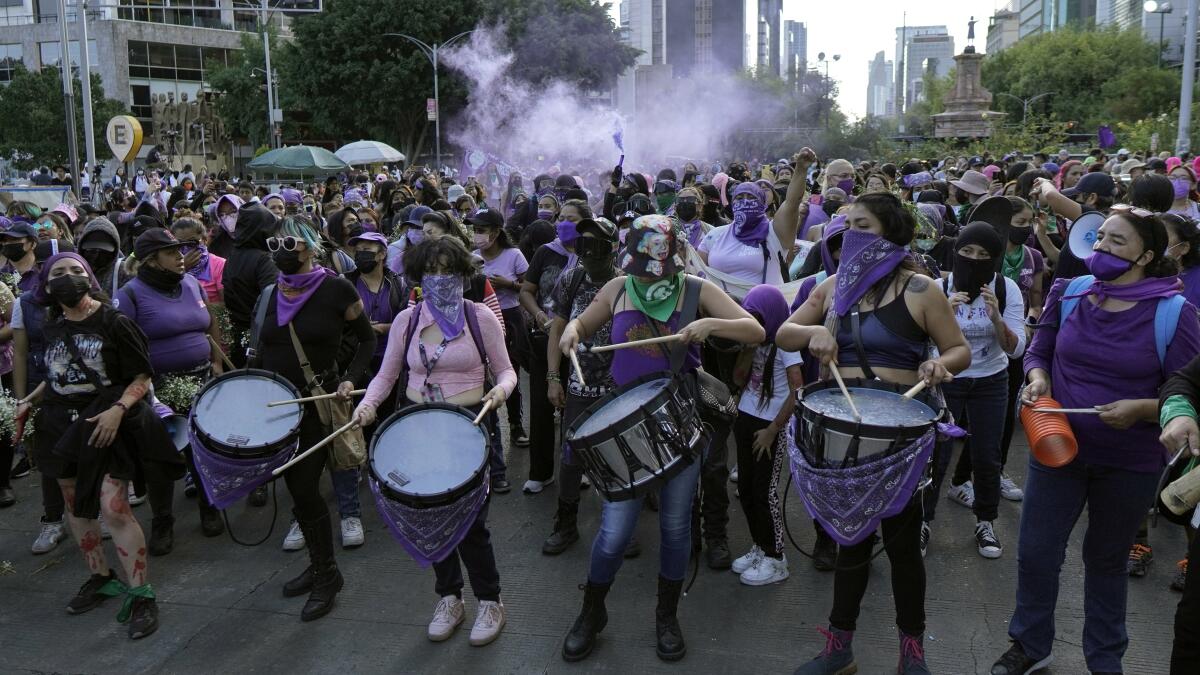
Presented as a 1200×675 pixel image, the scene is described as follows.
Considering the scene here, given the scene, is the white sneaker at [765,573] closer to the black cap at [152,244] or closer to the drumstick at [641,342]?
the drumstick at [641,342]

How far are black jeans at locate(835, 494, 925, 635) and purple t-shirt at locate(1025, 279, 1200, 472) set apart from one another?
2.48ft

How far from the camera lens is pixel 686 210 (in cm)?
808

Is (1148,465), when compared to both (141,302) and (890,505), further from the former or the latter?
(141,302)

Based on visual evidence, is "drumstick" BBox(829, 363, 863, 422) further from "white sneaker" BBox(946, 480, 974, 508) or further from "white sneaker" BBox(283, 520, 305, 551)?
"white sneaker" BBox(283, 520, 305, 551)

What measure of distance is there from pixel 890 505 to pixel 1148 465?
42.2 inches

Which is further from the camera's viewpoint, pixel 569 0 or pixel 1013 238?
pixel 569 0

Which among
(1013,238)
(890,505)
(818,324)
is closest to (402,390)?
(818,324)

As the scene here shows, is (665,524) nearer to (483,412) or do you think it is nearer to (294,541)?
(483,412)

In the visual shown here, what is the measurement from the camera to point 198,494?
6457 millimetres

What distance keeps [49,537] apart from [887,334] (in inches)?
202

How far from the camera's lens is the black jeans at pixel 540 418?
6.57 meters

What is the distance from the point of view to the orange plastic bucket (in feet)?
12.3

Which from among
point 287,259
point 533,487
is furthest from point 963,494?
point 287,259

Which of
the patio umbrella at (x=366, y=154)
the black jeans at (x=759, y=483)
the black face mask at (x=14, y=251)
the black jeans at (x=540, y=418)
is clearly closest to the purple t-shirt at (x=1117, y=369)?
the black jeans at (x=759, y=483)
